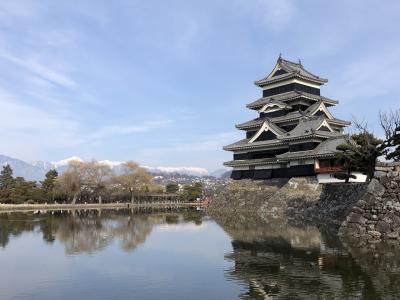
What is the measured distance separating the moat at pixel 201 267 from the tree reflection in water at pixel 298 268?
3 centimetres

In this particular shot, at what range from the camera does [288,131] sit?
51.0 m

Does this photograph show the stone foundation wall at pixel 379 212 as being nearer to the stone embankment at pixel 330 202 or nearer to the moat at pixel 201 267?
the stone embankment at pixel 330 202

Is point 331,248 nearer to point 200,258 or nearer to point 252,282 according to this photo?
point 200,258

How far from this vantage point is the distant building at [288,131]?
144 ft

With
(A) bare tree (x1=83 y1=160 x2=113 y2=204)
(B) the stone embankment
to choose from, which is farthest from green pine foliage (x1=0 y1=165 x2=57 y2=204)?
(B) the stone embankment

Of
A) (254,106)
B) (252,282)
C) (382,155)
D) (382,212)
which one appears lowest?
(252,282)

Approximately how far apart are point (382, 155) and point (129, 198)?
6344 centimetres

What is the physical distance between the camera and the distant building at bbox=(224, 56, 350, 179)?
144ft

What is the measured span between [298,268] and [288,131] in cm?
3612

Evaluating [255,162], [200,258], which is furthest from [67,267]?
[255,162]

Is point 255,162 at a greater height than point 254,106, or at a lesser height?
lesser

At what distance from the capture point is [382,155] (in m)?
28.5

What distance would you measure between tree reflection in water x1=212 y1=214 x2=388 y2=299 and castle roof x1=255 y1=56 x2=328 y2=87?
1171 inches

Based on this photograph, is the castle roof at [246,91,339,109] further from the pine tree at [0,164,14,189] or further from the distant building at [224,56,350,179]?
the pine tree at [0,164,14,189]
